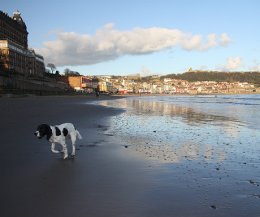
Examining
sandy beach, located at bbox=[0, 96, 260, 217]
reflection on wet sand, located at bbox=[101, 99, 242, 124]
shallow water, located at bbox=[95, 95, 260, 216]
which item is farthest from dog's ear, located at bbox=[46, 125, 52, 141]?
reflection on wet sand, located at bbox=[101, 99, 242, 124]

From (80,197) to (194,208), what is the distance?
7.72ft

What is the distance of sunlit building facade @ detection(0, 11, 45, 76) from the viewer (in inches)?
4261

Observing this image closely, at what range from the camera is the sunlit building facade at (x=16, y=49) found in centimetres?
10822

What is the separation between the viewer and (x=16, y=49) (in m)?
118

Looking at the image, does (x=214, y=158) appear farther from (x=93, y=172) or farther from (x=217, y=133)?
(x=217, y=133)

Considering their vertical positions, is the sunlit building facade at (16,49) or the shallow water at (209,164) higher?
the sunlit building facade at (16,49)

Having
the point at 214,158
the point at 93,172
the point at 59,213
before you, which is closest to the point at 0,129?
the point at 93,172

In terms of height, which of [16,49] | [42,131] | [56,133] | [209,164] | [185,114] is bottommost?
[185,114]

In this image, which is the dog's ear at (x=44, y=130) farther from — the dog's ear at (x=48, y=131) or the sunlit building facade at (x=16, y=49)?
the sunlit building facade at (x=16, y=49)

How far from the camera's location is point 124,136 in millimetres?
17500

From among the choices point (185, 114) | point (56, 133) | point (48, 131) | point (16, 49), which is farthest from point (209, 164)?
point (16, 49)

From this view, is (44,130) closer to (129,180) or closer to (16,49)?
(129,180)

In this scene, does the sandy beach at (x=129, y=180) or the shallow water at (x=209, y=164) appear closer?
the sandy beach at (x=129, y=180)

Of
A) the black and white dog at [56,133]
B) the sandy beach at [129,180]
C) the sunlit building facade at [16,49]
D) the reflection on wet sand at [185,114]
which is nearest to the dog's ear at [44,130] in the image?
the black and white dog at [56,133]
